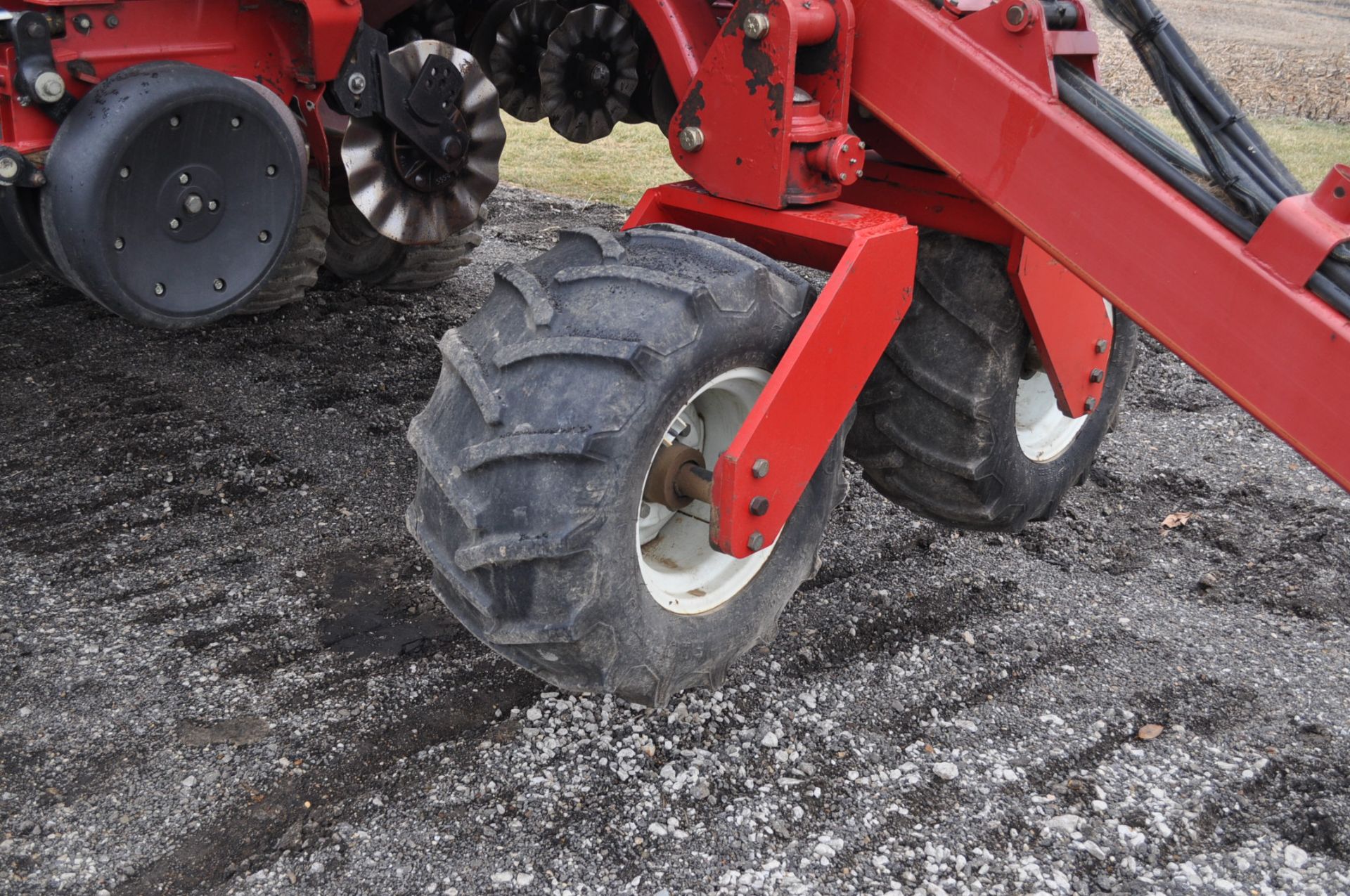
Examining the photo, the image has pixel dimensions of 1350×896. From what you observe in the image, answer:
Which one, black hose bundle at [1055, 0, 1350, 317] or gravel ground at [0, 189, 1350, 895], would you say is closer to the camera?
black hose bundle at [1055, 0, 1350, 317]

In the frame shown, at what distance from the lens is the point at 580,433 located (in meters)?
1.89

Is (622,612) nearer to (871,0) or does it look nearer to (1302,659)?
(871,0)

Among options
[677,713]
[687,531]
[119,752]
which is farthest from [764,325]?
[119,752]

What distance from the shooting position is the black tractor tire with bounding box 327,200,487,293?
4.38 metres

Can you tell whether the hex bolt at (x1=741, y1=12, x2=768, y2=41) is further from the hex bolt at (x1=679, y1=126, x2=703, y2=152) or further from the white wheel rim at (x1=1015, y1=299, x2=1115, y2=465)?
the white wheel rim at (x1=1015, y1=299, x2=1115, y2=465)

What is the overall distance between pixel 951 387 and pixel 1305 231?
34.5 inches

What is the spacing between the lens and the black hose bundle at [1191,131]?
193cm

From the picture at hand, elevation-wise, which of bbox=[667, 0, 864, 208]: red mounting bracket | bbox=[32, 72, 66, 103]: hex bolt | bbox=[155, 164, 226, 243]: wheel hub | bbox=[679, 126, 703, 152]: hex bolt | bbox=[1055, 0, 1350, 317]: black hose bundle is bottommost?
bbox=[155, 164, 226, 243]: wheel hub

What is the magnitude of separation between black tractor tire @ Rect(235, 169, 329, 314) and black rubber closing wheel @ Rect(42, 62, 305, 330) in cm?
128

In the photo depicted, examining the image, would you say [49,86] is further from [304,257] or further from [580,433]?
[304,257]

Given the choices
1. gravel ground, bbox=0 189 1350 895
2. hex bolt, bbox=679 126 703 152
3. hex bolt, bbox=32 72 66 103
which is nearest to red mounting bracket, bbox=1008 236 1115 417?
gravel ground, bbox=0 189 1350 895

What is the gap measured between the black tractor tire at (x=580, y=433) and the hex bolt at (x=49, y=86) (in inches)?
29.4

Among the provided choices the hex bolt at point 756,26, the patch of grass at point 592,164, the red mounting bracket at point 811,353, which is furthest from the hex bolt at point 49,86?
the patch of grass at point 592,164

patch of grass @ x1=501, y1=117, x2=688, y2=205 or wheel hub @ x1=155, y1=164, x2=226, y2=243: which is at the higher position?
wheel hub @ x1=155, y1=164, x2=226, y2=243
